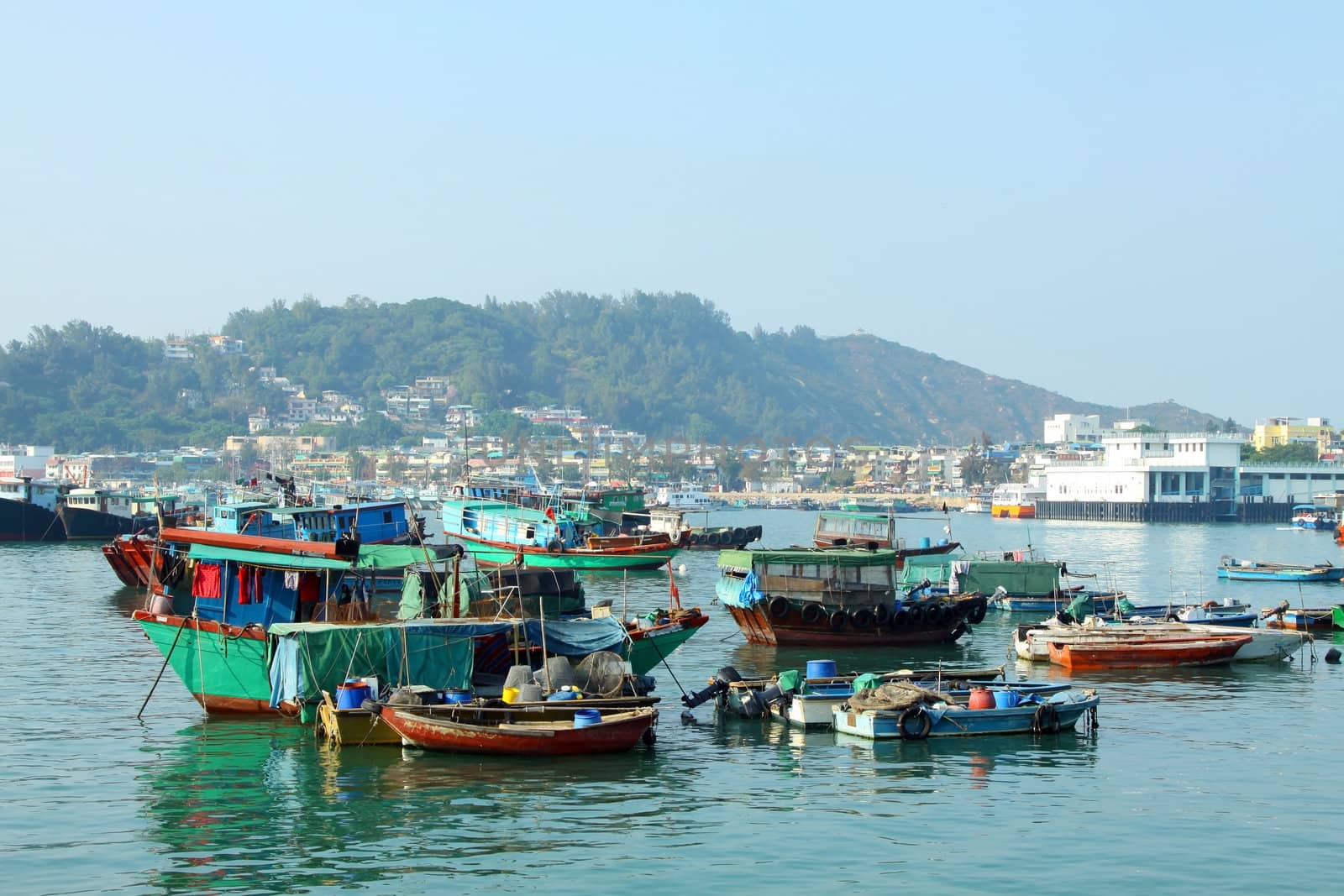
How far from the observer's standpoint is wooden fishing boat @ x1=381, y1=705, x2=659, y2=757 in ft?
73.5

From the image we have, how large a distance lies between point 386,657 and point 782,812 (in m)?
8.05

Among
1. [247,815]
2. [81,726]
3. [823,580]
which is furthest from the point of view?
[823,580]

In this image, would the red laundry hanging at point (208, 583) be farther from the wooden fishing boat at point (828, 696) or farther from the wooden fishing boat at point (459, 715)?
the wooden fishing boat at point (828, 696)

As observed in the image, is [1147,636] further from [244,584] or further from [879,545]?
[244,584]

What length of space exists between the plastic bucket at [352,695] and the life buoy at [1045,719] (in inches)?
439

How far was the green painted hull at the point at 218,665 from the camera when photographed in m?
25.7

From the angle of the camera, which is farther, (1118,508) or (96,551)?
(1118,508)

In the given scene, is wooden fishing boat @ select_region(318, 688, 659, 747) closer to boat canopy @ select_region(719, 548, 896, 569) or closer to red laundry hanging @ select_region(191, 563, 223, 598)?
red laundry hanging @ select_region(191, 563, 223, 598)

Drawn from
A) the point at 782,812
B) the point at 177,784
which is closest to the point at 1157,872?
the point at 782,812

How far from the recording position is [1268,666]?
112 ft

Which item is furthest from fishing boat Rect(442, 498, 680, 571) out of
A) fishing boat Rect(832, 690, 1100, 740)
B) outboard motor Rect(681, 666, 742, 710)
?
fishing boat Rect(832, 690, 1100, 740)

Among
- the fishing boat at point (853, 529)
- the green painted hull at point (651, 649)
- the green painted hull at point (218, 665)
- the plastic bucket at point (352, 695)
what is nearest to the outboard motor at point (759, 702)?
the green painted hull at point (651, 649)

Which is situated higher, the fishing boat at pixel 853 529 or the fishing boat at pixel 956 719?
the fishing boat at pixel 853 529

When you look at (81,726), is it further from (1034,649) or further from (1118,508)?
(1118,508)
